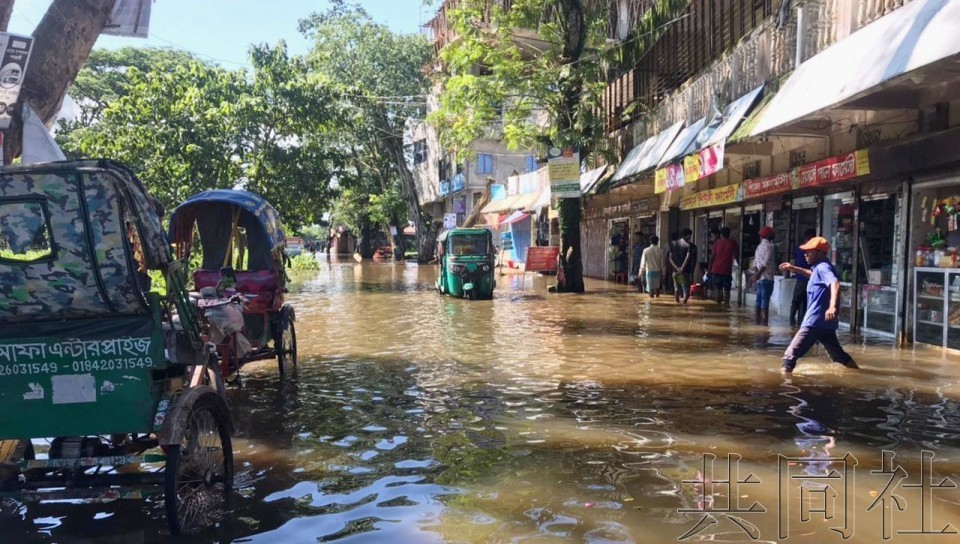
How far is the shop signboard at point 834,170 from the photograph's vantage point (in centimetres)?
1018

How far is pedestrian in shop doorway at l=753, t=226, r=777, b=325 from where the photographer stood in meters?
13.1

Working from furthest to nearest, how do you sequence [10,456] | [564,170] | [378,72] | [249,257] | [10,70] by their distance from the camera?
[378,72], [564,170], [249,257], [10,70], [10,456]

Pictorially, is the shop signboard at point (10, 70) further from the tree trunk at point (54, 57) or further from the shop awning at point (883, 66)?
the shop awning at point (883, 66)

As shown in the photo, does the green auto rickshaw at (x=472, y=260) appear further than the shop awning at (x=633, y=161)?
Yes

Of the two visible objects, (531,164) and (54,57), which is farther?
(531,164)

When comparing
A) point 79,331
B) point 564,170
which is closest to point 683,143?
point 564,170

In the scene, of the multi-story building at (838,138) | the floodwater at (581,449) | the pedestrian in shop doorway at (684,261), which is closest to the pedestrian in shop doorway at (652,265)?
the pedestrian in shop doorway at (684,261)

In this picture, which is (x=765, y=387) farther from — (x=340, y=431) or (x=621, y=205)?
(x=621, y=205)

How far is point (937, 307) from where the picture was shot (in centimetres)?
975

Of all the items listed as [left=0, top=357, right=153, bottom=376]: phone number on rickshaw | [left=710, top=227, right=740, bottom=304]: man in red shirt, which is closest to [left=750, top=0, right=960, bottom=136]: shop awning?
[left=710, top=227, right=740, bottom=304]: man in red shirt

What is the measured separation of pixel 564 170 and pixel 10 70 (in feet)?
44.1

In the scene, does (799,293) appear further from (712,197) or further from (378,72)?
(378,72)

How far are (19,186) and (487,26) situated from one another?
19742 mm

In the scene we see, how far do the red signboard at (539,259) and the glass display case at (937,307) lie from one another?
1288cm
